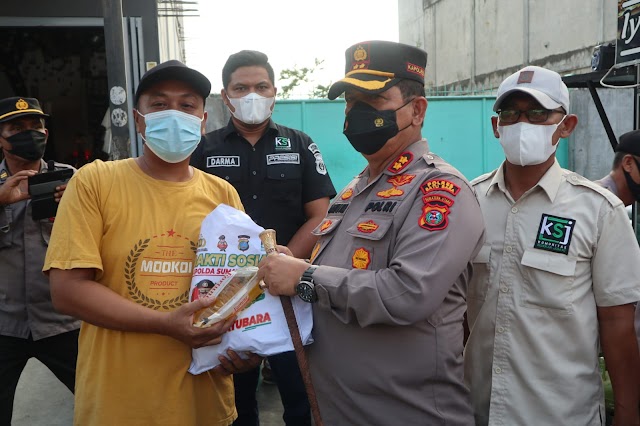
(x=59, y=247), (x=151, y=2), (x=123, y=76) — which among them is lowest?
(x=59, y=247)

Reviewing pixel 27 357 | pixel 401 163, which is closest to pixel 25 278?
pixel 27 357

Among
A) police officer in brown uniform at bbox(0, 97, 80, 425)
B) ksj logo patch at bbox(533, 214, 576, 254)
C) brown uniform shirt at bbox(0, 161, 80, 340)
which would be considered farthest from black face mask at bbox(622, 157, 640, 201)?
brown uniform shirt at bbox(0, 161, 80, 340)

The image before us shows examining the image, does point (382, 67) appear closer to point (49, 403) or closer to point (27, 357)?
A: point (27, 357)

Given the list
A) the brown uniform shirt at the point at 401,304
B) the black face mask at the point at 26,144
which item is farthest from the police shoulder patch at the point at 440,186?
the black face mask at the point at 26,144

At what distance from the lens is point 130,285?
1887mm

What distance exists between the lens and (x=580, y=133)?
45.4 feet

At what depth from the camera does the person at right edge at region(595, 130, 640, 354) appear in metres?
3.16

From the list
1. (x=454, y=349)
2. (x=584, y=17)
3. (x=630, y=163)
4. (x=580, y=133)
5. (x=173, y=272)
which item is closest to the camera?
(x=454, y=349)

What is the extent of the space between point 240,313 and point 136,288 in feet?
1.16

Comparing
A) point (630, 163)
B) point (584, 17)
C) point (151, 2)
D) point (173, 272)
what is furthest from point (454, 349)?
point (584, 17)

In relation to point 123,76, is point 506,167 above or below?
below

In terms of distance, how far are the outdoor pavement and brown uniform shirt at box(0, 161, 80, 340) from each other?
1.37 meters

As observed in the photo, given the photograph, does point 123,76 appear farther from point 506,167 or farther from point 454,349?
point 454,349

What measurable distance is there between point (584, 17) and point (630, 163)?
17.4m
